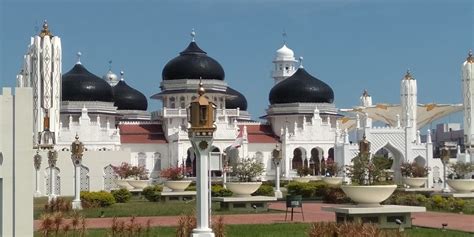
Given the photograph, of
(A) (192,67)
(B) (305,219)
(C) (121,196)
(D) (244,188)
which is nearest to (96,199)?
(C) (121,196)

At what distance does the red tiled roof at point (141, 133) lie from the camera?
5422 centimetres

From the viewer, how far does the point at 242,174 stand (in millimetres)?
25719

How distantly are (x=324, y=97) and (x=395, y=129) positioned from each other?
11850 mm

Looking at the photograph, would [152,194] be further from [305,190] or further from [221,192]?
[305,190]

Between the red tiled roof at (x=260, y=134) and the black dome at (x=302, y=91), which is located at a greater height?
the black dome at (x=302, y=91)

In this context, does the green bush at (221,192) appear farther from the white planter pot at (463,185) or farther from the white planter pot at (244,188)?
the white planter pot at (463,185)

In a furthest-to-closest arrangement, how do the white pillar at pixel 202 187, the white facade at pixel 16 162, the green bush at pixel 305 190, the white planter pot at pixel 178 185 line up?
the white planter pot at pixel 178 185
the green bush at pixel 305 190
the white pillar at pixel 202 187
the white facade at pixel 16 162

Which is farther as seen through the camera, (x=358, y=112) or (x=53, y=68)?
(x=358, y=112)

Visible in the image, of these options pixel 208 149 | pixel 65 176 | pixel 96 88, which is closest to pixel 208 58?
pixel 96 88

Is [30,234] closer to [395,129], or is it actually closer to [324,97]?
[395,129]

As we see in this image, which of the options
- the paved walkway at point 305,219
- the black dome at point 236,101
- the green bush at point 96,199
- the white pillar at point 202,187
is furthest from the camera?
the black dome at point 236,101

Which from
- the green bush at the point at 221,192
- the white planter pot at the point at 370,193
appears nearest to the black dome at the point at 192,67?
the green bush at the point at 221,192

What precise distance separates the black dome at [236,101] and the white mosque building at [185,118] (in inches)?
4.7

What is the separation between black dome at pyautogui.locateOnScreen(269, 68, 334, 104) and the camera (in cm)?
5872
